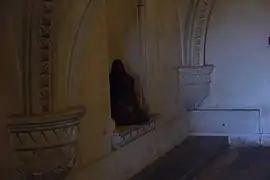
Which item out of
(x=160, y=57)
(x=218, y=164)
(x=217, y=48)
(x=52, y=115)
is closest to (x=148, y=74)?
(x=160, y=57)

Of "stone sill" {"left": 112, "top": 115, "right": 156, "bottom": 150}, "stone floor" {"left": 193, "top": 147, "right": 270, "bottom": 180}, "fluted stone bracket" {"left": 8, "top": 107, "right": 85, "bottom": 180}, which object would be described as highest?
"fluted stone bracket" {"left": 8, "top": 107, "right": 85, "bottom": 180}

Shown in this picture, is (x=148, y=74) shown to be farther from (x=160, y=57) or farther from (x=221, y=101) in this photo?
(x=221, y=101)

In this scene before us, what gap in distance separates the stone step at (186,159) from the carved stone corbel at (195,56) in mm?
331

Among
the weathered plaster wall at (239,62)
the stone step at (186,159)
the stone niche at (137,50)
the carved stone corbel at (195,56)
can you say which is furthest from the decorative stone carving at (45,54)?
the weathered plaster wall at (239,62)

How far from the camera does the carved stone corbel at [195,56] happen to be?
4.75m

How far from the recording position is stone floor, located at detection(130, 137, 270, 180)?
390cm

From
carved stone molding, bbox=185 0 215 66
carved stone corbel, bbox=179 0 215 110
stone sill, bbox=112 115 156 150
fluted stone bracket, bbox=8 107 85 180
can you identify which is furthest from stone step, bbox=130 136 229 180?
fluted stone bracket, bbox=8 107 85 180

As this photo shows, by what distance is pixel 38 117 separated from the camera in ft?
8.21

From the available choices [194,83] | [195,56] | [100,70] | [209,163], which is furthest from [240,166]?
[100,70]

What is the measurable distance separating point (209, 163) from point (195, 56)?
0.89 m

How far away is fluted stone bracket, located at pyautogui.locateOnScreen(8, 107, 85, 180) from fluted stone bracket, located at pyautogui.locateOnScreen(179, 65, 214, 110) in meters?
2.23

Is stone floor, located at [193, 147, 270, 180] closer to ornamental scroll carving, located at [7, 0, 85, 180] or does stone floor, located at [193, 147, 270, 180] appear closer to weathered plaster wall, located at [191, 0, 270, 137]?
weathered plaster wall, located at [191, 0, 270, 137]

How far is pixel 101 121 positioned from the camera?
328 centimetres

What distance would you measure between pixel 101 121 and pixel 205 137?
193 cm
